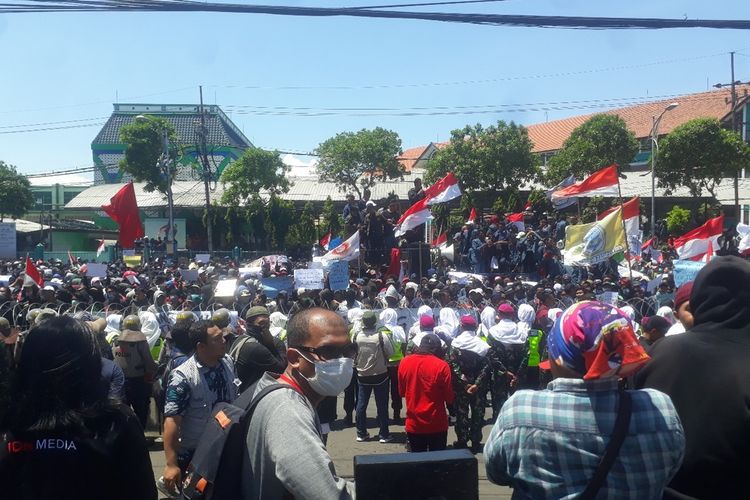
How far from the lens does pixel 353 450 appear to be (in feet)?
31.5

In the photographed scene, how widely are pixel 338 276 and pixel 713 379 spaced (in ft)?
40.3

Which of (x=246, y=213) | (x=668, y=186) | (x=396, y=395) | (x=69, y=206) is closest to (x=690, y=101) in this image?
(x=668, y=186)

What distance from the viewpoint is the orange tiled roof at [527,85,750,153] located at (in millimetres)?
60906

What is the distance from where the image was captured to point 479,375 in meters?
9.48

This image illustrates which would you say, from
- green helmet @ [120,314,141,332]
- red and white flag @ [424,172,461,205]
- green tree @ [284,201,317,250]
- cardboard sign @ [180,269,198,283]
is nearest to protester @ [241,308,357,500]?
green helmet @ [120,314,141,332]

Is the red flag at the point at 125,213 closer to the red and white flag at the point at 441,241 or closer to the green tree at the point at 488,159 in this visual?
the red and white flag at the point at 441,241

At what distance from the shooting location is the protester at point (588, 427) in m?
2.62

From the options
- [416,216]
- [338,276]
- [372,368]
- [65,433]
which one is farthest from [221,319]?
[416,216]

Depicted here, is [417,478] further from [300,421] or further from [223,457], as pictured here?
[223,457]

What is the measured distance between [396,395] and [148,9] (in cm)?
588

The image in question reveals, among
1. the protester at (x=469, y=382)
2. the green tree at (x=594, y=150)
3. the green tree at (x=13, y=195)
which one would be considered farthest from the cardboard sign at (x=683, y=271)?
the green tree at (x=13, y=195)

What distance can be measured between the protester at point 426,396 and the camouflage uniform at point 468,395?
1153 mm

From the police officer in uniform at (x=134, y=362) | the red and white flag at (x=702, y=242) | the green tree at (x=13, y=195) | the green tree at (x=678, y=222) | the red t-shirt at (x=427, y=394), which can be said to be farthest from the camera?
the green tree at (x=13, y=195)

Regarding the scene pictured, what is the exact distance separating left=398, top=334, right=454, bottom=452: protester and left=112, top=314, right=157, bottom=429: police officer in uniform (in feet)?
8.92
